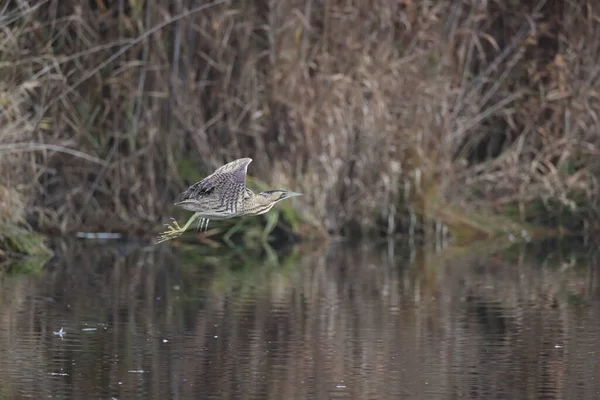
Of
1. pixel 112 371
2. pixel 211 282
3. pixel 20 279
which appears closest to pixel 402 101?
pixel 211 282

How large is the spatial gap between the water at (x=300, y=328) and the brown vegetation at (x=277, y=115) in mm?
1859

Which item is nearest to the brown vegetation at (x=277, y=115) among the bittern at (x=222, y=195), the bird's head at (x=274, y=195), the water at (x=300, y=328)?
the water at (x=300, y=328)

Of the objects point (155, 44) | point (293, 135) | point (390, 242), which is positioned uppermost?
point (155, 44)

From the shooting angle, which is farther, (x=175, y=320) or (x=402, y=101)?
(x=402, y=101)

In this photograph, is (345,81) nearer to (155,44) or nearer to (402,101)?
(402,101)

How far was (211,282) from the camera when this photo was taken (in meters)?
10.6

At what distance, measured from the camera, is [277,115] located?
14383mm

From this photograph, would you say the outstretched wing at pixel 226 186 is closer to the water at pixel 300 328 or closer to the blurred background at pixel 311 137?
the water at pixel 300 328

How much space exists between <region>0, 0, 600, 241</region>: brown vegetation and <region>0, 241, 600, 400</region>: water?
6.10ft

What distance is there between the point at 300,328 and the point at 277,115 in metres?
6.34

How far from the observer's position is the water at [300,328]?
646 cm

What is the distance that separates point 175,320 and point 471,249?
18.9 ft

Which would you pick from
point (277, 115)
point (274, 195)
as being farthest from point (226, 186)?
point (277, 115)

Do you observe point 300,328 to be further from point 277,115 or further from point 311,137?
point 277,115
